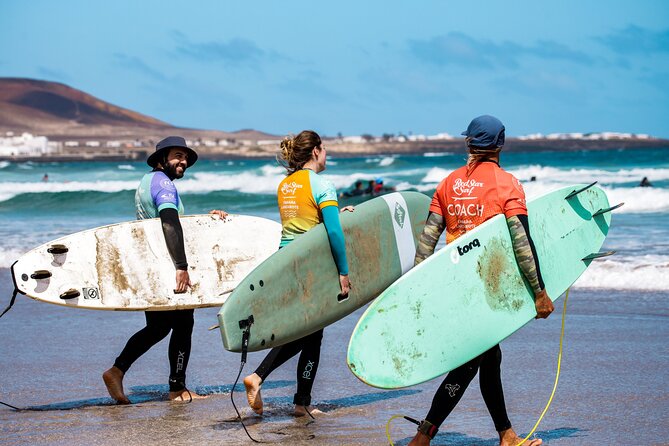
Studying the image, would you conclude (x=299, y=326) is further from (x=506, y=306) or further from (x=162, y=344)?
(x=162, y=344)

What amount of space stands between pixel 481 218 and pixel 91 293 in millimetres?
2216

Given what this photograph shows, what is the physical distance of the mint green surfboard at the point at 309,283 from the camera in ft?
13.6

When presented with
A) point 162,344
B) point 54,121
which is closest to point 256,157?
point 54,121

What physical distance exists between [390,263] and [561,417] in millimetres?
1191

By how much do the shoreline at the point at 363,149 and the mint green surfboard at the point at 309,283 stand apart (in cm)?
12908

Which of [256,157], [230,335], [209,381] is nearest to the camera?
[230,335]

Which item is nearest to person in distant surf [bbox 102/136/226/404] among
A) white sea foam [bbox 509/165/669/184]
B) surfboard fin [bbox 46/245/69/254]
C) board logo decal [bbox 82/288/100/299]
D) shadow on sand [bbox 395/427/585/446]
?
board logo decal [bbox 82/288/100/299]

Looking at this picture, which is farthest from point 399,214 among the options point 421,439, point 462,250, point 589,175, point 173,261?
point 589,175

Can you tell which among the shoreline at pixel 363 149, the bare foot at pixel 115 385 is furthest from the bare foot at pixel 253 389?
the shoreline at pixel 363 149

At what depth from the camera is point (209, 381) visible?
5.19 m

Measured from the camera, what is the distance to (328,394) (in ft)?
15.8

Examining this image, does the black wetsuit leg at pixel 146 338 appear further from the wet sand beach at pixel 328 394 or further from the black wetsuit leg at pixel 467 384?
the black wetsuit leg at pixel 467 384

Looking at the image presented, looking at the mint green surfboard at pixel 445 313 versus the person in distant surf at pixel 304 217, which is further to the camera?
the person in distant surf at pixel 304 217

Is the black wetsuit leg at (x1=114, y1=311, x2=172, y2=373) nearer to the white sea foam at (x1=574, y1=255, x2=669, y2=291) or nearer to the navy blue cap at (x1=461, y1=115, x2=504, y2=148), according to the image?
the navy blue cap at (x1=461, y1=115, x2=504, y2=148)
